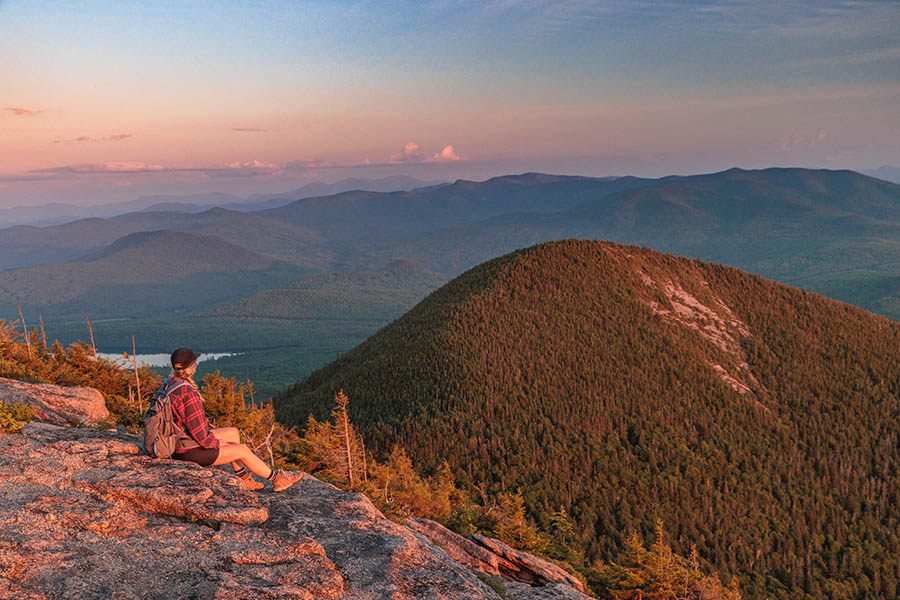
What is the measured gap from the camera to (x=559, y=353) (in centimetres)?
15712

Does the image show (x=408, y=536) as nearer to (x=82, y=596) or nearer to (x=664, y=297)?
(x=82, y=596)

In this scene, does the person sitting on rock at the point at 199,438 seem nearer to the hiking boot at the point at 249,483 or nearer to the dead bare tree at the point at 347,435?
the hiking boot at the point at 249,483

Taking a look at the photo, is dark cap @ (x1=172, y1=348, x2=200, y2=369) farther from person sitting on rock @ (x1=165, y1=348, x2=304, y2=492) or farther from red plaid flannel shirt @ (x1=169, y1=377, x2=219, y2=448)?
red plaid flannel shirt @ (x1=169, y1=377, x2=219, y2=448)

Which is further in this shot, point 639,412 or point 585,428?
point 639,412

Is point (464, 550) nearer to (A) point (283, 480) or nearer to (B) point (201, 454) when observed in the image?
(A) point (283, 480)

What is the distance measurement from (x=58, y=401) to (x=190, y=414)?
13748mm

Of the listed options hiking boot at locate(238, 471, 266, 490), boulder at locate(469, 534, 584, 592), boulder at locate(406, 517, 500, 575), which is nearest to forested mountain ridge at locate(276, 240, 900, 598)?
boulder at locate(469, 534, 584, 592)

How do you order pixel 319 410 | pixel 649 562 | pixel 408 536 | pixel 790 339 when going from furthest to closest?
1. pixel 790 339
2. pixel 319 410
3. pixel 649 562
4. pixel 408 536

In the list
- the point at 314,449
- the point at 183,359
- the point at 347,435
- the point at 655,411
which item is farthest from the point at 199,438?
the point at 655,411

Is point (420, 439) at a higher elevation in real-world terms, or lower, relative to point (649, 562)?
lower

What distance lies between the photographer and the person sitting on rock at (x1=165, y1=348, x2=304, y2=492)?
18.3 m

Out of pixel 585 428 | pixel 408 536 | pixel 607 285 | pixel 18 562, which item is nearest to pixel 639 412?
pixel 585 428

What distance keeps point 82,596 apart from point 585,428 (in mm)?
129831

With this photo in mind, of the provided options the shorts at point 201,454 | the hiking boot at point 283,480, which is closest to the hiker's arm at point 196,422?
the shorts at point 201,454
